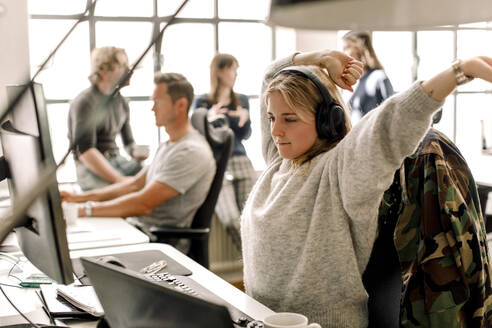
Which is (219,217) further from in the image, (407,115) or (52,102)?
(407,115)

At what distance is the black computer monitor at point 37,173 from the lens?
949 millimetres

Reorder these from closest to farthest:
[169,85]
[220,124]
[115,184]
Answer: [169,85] → [115,184] → [220,124]

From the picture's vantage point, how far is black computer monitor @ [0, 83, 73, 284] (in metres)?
0.95

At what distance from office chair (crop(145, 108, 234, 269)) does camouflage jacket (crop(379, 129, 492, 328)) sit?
3.90ft

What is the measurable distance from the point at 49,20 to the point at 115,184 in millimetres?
1329

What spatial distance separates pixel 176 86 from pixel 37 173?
1744mm

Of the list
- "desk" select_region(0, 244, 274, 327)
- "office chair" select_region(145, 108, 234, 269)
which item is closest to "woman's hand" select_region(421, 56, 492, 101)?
"desk" select_region(0, 244, 274, 327)

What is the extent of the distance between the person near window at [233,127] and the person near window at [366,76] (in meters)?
0.75

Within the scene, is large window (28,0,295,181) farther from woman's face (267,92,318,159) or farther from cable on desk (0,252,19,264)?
woman's face (267,92,318,159)

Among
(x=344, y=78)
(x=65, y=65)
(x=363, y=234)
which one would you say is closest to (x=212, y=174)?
(x=344, y=78)

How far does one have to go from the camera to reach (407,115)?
3.66 ft

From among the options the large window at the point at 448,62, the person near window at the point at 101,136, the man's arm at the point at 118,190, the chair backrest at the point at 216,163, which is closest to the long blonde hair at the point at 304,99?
the chair backrest at the point at 216,163

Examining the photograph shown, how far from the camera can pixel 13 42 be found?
9.88 ft

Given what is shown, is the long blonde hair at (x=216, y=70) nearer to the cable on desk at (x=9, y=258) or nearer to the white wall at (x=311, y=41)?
the white wall at (x=311, y=41)
